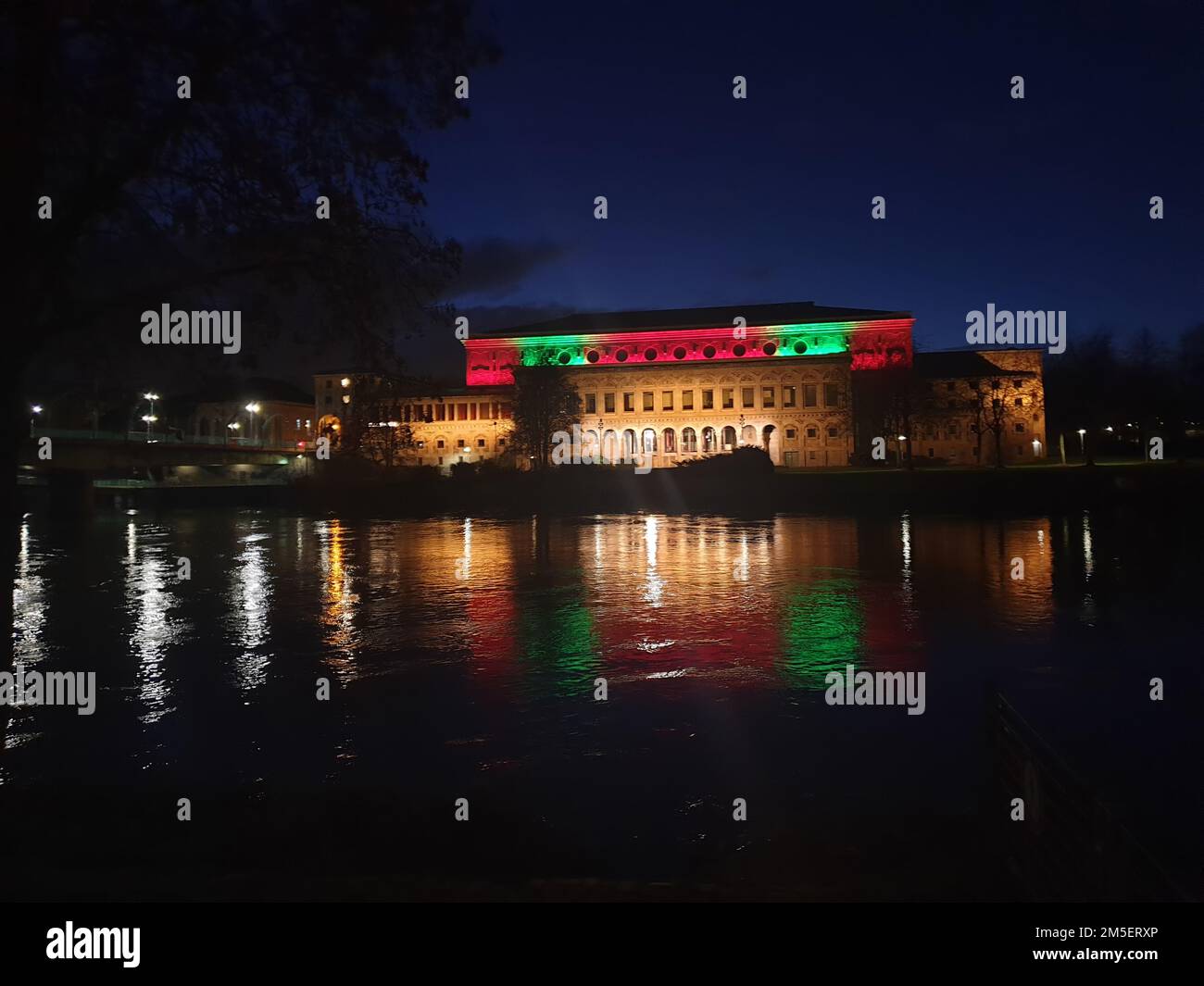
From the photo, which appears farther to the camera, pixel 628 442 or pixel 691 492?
pixel 628 442

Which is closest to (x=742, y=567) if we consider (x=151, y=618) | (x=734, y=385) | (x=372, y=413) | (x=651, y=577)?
(x=651, y=577)

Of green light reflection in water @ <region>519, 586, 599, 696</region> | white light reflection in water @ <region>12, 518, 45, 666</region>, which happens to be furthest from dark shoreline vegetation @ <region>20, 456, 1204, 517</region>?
Answer: green light reflection in water @ <region>519, 586, 599, 696</region>

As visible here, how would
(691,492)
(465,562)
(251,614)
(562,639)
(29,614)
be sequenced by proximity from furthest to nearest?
1. (691,492)
2. (465,562)
3. (29,614)
4. (251,614)
5. (562,639)

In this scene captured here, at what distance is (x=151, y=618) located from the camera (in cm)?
1120

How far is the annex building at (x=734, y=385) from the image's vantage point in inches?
3100

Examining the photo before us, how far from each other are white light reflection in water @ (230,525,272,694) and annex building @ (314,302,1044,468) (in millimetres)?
51513

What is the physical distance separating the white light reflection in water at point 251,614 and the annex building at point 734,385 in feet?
169

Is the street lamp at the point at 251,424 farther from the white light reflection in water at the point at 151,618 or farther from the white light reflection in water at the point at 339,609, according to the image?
the white light reflection in water at the point at 339,609

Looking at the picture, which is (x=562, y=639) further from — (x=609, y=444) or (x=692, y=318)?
(x=692, y=318)

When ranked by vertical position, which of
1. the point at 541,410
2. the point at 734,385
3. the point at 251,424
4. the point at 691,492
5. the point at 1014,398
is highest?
the point at 734,385

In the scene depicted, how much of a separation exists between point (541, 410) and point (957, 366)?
43.9 metres

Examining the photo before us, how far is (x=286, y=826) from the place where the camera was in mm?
4621

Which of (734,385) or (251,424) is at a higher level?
(734,385)

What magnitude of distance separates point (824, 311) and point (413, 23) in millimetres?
95937
